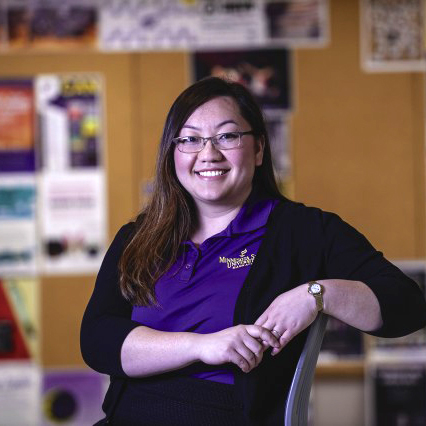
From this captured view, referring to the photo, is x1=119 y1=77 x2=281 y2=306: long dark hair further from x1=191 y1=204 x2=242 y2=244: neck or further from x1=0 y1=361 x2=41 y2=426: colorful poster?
x1=0 y1=361 x2=41 y2=426: colorful poster

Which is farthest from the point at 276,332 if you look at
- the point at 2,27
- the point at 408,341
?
the point at 2,27

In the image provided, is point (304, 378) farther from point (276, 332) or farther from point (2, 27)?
point (2, 27)

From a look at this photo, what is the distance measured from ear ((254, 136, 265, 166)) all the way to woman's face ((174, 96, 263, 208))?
5 cm

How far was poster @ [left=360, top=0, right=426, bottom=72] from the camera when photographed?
3258 millimetres

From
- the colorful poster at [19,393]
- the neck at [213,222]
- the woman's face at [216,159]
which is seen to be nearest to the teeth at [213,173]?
the woman's face at [216,159]

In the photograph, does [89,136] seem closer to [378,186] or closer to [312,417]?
[378,186]

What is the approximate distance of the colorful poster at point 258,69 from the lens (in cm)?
328

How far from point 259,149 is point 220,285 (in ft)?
1.24

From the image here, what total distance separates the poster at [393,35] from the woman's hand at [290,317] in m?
2.23

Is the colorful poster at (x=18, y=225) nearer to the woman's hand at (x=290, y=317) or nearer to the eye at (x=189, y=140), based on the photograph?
the eye at (x=189, y=140)

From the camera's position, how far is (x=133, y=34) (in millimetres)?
3279

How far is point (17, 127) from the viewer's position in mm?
3305

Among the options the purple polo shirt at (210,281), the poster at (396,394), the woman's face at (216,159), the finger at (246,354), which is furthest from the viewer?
the poster at (396,394)

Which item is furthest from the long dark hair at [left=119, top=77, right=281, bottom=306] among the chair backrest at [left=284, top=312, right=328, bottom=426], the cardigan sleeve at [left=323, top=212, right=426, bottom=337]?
the chair backrest at [left=284, top=312, right=328, bottom=426]
